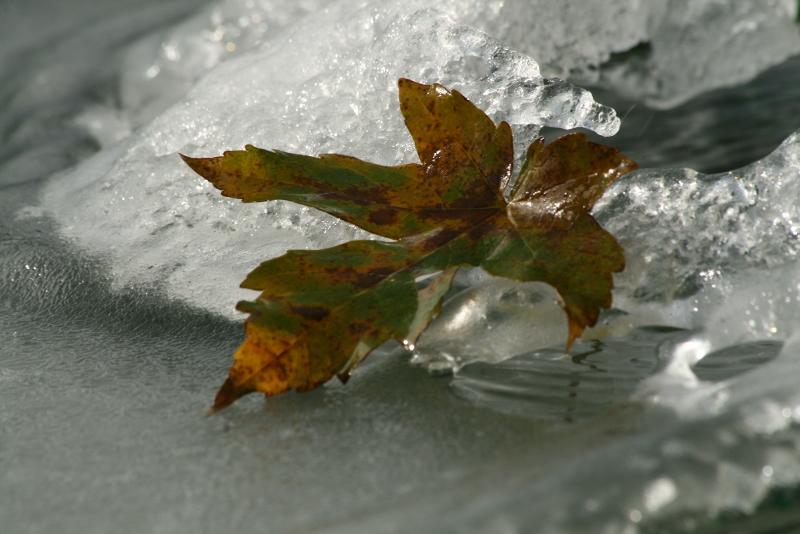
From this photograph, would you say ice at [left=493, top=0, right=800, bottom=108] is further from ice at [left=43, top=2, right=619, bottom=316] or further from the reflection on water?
the reflection on water

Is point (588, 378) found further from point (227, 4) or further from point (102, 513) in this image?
point (227, 4)

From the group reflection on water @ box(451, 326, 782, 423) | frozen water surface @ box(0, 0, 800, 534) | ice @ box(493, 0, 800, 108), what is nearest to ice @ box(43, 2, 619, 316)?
frozen water surface @ box(0, 0, 800, 534)

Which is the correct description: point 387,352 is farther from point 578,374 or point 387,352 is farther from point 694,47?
point 694,47

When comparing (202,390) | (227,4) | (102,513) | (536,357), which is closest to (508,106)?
(536,357)

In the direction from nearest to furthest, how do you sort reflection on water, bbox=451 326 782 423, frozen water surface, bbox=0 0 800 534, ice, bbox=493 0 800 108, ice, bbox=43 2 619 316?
→ 1. frozen water surface, bbox=0 0 800 534
2. reflection on water, bbox=451 326 782 423
3. ice, bbox=43 2 619 316
4. ice, bbox=493 0 800 108

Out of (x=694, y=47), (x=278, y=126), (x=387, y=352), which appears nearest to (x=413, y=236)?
(x=387, y=352)

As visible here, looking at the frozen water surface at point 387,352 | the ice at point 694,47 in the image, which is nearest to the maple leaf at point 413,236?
the frozen water surface at point 387,352
